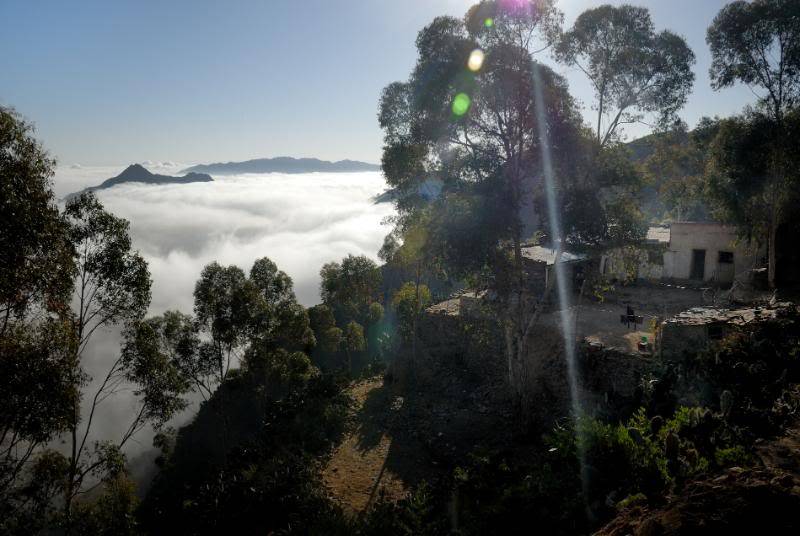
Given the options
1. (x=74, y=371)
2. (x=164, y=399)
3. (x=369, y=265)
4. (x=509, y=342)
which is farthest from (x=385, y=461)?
(x=369, y=265)

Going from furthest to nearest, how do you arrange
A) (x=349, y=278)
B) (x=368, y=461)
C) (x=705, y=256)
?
(x=349, y=278) < (x=705, y=256) < (x=368, y=461)

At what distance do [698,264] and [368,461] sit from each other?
18.8 m

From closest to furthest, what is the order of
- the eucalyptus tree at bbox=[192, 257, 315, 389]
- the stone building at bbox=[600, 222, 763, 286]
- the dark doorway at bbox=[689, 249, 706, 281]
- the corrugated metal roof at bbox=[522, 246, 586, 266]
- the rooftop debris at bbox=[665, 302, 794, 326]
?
the rooftop debris at bbox=[665, 302, 794, 326]
the eucalyptus tree at bbox=[192, 257, 315, 389]
the corrugated metal roof at bbox=[522, 246, 586, 266]
the stone building at bbox=[600, 222, 763, 286]
the dark doorway at bbox=[689, 249, 706, 281]

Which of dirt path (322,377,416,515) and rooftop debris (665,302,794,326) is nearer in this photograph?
rooftop debris (665,302,794,326)

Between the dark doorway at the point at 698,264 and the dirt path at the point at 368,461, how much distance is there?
1598 cm

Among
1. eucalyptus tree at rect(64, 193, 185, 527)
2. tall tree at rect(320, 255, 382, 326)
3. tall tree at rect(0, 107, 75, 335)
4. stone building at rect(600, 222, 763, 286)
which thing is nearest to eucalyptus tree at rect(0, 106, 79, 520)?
tall tree at rect(0, 107, 75, 335)

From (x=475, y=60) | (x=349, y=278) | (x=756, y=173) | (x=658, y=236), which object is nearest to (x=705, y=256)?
(x=658, y=236)

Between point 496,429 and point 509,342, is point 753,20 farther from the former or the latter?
point 496,429

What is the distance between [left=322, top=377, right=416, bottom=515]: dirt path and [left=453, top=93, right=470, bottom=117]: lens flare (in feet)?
32.5

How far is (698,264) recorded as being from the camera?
22.5 m

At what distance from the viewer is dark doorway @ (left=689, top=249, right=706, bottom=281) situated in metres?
22.4

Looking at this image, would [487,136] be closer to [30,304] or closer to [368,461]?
[368,461]

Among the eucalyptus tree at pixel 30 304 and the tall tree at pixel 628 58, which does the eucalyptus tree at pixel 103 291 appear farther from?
the tall tree at pixel 628 58

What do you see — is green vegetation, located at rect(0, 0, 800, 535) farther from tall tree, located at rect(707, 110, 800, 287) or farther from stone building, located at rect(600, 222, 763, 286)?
stone building, located at rect(600, 222, 763, 286)
